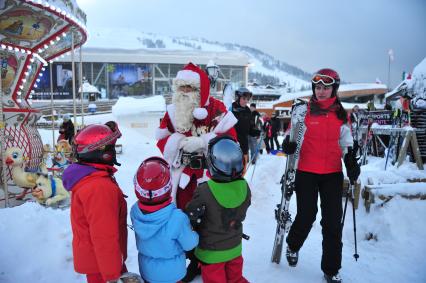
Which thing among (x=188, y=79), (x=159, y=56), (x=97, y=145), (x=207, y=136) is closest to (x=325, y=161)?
(x=207, y=136)

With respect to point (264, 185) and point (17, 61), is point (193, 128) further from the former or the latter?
point (17, 61)

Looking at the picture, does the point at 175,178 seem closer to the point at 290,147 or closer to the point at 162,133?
the point at 162,133

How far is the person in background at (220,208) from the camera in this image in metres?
2.22

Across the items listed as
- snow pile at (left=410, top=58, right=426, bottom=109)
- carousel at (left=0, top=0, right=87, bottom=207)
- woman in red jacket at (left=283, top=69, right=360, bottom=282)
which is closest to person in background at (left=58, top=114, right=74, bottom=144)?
carousel at (left=0, top=0, right=87, bottom=207)

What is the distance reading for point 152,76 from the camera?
39.0 metres

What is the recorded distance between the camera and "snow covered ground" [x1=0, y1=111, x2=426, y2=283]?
9.94 ft

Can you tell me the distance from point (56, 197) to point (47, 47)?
315 centimetres

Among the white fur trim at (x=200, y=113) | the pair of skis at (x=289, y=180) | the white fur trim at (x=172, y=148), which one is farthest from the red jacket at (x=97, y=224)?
the pair of skis at (x=289, y=180)

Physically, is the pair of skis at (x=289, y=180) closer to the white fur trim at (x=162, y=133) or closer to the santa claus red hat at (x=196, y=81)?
the santa claus red hat at (x=196, y=81)

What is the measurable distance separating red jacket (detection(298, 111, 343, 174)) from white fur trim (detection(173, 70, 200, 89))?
44.6 inches

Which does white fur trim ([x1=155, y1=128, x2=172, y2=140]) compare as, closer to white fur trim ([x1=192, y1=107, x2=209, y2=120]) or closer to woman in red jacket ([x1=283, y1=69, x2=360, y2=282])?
white fur trim ([x1=192, y1=107, x2=209, y2=120])

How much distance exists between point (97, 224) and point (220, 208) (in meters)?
0.84

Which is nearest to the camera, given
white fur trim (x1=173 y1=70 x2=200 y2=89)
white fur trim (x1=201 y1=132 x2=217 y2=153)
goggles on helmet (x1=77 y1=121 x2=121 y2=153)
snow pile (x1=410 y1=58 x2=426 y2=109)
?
goggles on helmet (x1=77 y1=121 x2=121 y2=153)

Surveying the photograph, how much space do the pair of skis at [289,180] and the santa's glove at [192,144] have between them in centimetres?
91
